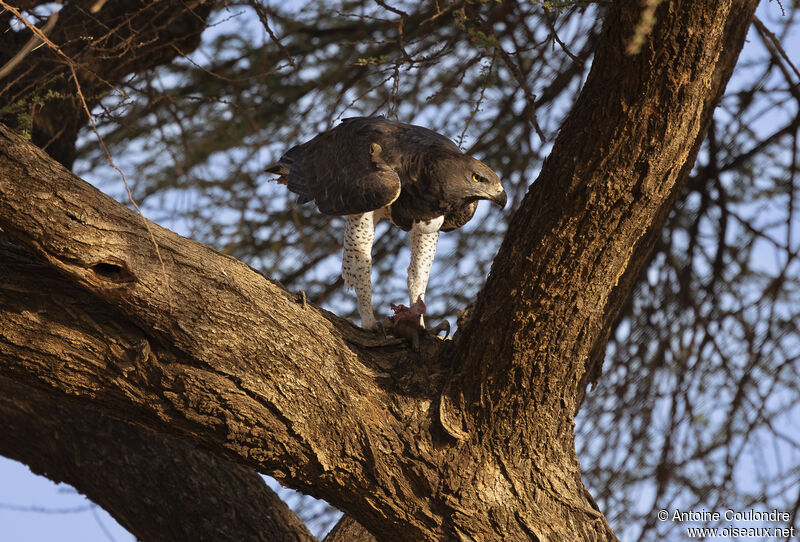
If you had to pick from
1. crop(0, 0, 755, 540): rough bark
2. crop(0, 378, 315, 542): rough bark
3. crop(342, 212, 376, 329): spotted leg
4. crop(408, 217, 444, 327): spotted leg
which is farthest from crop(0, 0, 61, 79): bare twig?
crop(0, 378, 315, 542): rough bark

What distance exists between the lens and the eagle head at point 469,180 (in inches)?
98.8

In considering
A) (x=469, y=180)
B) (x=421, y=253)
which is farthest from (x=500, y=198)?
(x=421, y=253)

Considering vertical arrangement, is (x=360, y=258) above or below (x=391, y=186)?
below

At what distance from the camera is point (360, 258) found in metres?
2.64

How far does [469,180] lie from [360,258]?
1.36 ft

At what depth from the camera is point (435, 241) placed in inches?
107

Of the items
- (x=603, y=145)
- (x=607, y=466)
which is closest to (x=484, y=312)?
(x=603, y=145)

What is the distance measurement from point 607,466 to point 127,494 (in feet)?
7.08

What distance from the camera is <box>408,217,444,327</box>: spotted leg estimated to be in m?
2.66

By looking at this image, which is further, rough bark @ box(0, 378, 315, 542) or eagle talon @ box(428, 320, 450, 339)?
rough bark @ box(0, 378, 315, 542)

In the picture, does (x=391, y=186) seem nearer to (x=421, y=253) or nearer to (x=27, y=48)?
(x=421, y=253)

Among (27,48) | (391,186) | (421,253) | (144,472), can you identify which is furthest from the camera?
(144,472)

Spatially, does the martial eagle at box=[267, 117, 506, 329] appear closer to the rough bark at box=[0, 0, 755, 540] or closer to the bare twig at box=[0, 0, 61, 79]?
the rough bark at box=[0, 0, 755, 540]

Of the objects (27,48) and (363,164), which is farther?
(363,164)
